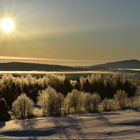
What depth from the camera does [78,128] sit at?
1656cm

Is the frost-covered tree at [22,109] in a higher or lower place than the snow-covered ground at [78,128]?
higher

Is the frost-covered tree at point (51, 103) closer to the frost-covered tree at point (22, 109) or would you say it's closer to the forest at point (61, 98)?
the forest at point (61, 98)

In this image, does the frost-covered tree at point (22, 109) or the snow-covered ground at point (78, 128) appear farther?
the frost-covered tree at point (22, 109)

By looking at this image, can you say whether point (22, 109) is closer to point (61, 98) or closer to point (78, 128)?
point (61, 98)

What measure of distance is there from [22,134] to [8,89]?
56.9 ft

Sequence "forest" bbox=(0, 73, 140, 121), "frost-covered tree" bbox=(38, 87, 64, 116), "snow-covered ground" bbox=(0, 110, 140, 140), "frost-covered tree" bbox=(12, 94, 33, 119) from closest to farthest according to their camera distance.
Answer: "snow-covered ground" bbox=(0, 110, 140, 140) → "frost-covered tree" bbox=(12, 94, 33, 119) → "forest" bbox=(0, 73, 140, 121) → "frost-covered tree" bbox=(38, 87, 64, 116)

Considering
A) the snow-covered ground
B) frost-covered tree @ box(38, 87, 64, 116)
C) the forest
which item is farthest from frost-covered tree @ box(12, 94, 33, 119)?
the snow-covered ground

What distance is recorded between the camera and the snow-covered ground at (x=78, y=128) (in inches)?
599

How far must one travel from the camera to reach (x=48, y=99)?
23828 mm

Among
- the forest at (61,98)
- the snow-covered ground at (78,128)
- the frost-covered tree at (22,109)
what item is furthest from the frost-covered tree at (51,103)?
the snow-covered ground at (78,128)

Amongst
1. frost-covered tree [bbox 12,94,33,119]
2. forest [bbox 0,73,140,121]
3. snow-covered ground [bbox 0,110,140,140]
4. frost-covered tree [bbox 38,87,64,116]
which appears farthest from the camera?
frost-covered tree [bbox 38,87,64,116]

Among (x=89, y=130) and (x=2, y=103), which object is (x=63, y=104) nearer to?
(x=2, y=103)

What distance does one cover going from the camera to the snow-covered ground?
1522 cm

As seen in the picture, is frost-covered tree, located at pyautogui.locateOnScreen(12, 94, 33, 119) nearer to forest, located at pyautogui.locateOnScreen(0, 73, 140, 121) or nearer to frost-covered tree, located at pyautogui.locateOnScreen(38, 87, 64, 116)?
forest, located at pyautogui.locateOnScreen(0, 73, 140, 121)
